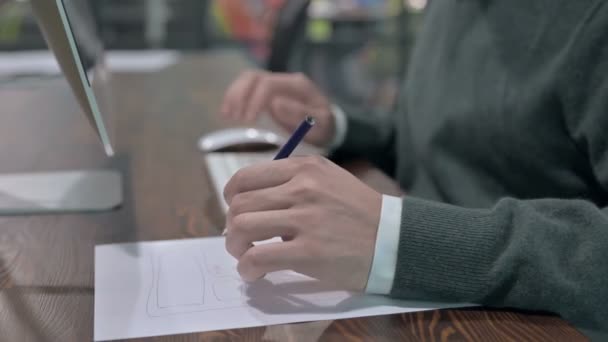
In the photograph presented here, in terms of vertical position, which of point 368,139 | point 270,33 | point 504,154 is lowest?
point 270,33

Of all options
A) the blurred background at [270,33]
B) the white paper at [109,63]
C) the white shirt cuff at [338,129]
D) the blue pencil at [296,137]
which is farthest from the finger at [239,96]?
the blurred background at [270,33]

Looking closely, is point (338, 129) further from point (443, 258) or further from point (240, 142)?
point (443, 258)

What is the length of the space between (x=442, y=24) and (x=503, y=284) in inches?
22.0

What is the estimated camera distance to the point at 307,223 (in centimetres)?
49

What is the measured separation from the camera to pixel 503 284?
1.59 feet

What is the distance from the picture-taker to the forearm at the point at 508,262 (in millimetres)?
484

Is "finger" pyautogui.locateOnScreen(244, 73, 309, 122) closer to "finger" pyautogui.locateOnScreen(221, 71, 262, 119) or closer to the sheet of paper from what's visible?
"finger" pyautogui.locateOnScreen(221, 71, 262, 119)

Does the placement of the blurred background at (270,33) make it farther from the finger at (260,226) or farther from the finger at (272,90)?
the finger at (260,226)

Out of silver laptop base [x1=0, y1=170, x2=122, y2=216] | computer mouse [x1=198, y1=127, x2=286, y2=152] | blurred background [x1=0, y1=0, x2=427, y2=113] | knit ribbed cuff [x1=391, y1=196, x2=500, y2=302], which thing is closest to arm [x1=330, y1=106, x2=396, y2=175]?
computer mouse [x1=198, y1=127, x2=286, y2=152]

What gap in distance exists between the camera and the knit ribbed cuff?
1.60 feet

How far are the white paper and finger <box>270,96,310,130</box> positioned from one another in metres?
0.77

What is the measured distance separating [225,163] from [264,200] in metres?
0.35

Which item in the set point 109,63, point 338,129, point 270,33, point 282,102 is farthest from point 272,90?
point 270,33

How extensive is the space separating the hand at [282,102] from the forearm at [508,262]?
47 cm
